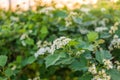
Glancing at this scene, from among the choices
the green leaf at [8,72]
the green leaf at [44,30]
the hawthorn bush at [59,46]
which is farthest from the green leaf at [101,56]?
the green leaf at [44,30]

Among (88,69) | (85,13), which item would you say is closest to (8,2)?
(85,13)

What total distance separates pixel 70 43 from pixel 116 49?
0.35 m

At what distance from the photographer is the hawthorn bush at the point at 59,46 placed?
5.24ft

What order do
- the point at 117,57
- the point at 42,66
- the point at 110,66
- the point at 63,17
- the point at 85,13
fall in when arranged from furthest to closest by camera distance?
the point at 85,13, the point at 63,17, the point at 42,66, the point at 117,57, the point at 110,66

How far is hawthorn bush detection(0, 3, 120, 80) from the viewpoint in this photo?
1597 millimetres

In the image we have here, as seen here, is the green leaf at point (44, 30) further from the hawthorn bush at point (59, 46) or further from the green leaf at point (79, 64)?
the green leaf at point (79, 64)

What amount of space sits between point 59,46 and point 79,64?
0.11 m

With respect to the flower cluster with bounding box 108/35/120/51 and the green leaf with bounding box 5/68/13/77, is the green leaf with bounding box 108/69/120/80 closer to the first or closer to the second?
the flower cluster with bounding box 108/35/120/51

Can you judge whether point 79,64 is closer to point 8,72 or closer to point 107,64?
point 107,64

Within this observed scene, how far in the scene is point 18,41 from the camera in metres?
2.26

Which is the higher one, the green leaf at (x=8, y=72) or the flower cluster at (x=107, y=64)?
the flower cluster at (x=107, y=64)

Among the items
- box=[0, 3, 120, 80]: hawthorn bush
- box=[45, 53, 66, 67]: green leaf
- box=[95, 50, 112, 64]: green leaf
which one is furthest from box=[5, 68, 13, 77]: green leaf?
box=[95, 50, 112, 64]: green leaf

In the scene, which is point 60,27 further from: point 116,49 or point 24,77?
point 116,49

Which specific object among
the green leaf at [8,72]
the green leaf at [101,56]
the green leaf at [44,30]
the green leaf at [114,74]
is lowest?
the green leaf at [114,74]
